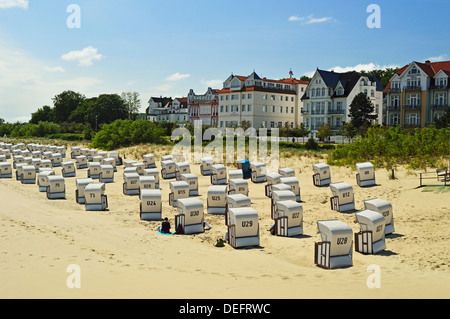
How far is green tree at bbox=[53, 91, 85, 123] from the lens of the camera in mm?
139250

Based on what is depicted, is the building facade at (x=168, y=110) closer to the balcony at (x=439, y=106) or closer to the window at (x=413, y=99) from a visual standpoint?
the window at (x=413, y=99)

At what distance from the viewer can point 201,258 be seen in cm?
1584

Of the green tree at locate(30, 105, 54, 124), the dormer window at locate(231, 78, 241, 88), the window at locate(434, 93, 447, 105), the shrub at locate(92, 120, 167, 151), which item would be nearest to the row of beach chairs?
the shrub at locate(92, 120, 167, 151)

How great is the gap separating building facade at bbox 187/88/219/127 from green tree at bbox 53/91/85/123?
54855 mm

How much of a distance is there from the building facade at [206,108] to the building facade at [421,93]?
38697mm

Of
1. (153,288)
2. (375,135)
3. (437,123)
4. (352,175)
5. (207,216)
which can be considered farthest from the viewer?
(437,123)

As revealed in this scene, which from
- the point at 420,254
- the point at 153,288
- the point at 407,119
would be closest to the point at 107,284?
the point at 153,288

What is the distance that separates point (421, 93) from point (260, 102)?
95.5 ft

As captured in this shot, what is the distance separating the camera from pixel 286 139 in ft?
225

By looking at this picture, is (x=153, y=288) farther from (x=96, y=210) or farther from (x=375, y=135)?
(x=375, y=135)

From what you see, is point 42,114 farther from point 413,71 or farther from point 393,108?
point 413,71

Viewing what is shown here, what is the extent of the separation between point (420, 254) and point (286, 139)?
174 ft

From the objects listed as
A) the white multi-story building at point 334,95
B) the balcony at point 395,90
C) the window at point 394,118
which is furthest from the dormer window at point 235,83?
the window at point 394,118

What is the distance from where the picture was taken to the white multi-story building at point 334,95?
74.4m
